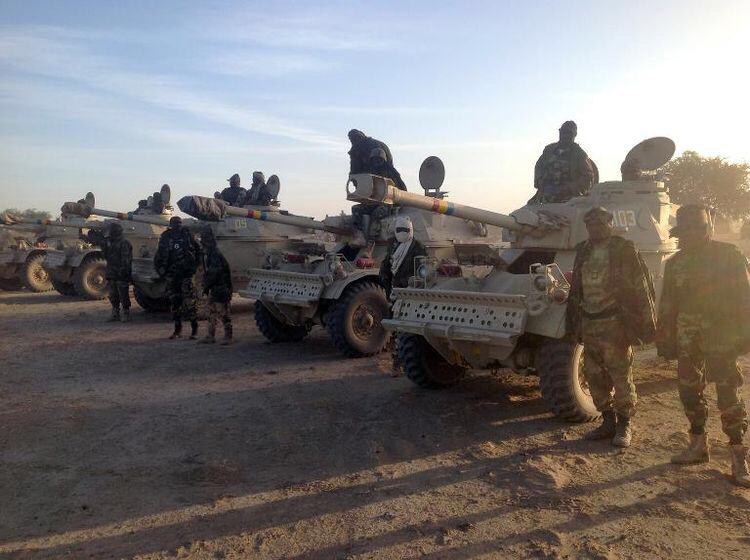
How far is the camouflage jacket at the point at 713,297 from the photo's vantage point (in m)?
4.02

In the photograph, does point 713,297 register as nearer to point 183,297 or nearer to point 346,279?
point 346,279

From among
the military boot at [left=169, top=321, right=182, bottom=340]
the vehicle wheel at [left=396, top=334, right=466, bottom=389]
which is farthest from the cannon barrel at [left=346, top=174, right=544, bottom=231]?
the military boot at [left=169, top=321, right=182, bottom=340]

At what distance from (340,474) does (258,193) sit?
9.76m

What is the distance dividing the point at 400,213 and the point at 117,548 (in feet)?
22.7

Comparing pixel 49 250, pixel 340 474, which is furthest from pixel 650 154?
pixel 49 250

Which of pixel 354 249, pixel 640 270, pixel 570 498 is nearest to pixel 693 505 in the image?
pixel 570 498

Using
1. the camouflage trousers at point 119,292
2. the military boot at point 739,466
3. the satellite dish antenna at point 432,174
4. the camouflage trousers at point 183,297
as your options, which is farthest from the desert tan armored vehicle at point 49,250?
the military boot at point 739,466

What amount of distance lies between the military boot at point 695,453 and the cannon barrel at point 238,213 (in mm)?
6317

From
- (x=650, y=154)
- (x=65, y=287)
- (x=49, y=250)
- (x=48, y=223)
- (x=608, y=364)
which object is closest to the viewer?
(x=608, y=364)

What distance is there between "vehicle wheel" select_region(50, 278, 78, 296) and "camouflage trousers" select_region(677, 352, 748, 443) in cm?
1484

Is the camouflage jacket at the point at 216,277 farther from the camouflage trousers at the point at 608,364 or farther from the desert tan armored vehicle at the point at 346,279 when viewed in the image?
the camouflage trousers at the point at 608,364

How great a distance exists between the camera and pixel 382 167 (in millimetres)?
9977

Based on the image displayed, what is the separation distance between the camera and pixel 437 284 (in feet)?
19.9

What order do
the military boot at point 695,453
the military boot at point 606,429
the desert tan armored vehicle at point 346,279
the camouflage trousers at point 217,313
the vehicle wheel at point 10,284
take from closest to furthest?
the military boot at point 695,453 < the military boot at point 606,429 < the desert tan armored vehicle at point 346,279 < the camouflage trousers at point 217,313 < the vehicle wheel at point 10,284
